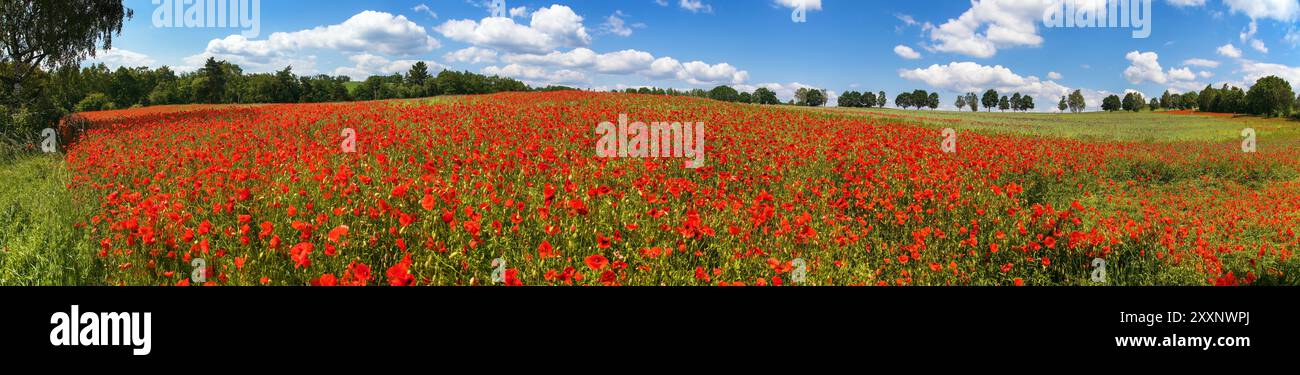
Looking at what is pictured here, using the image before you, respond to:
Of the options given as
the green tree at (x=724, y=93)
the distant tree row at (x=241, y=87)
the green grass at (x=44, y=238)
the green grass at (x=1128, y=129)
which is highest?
the green tree at (x=724, y=93)

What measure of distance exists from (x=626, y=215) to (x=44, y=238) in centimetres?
496

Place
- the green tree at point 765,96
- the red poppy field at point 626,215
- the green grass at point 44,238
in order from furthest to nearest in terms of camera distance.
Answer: the green tree at point 765,96 → the green grass at point 44,238 → the red poppy field at point 626,215

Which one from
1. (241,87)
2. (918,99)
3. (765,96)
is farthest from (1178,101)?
(241,87)

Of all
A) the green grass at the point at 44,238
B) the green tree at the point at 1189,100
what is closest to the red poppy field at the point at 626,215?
the green grass at the point at 44,238

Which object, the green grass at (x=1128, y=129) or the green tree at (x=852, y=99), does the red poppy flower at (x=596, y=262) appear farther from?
the green tree at (x=852, y=99)

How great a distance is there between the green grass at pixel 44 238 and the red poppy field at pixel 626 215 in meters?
0.15

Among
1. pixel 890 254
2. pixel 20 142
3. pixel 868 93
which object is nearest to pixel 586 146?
pixel 890 254

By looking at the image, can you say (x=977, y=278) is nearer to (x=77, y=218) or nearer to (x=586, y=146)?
(x=586, y=146)

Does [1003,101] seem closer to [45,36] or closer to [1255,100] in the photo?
[1255,100]

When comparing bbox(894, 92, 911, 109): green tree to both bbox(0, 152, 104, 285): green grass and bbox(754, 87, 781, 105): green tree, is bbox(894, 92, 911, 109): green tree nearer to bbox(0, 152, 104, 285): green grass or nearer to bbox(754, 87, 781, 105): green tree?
bbox(754, 87, 781, 105): green tree

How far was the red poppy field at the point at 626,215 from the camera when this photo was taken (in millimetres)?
3908

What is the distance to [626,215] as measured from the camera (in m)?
5.05
